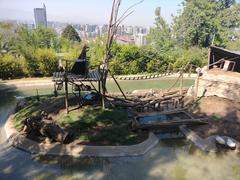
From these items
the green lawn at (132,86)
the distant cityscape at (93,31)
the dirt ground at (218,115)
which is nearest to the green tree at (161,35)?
the distant cityscape at (93,31)

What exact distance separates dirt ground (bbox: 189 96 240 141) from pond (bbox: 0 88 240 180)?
4.52 ft

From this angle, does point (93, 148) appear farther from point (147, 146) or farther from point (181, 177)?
point (181, 177)

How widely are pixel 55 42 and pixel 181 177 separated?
29.4 m

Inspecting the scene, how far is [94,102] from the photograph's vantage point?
1302 cm

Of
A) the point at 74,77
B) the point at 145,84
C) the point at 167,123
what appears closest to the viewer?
the point at 167,123

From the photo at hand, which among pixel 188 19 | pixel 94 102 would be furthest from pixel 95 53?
pixel 94 102

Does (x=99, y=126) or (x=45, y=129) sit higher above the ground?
(x=45, y=129)

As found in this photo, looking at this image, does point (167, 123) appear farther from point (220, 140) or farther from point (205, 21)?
point (205, 21)

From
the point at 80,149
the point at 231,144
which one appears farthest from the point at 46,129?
the point at 231,144

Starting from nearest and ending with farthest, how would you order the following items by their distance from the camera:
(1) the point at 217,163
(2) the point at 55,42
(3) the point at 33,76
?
(1) the point at 217,163
(3) the point at 33,76
(2) the point at 55,42

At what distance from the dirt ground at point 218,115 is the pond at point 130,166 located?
54.2 inches

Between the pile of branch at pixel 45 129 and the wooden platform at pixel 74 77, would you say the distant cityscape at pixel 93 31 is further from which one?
the pile of branch at pixel 45 129

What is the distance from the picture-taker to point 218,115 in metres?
12.1

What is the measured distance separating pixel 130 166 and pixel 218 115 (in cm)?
567
